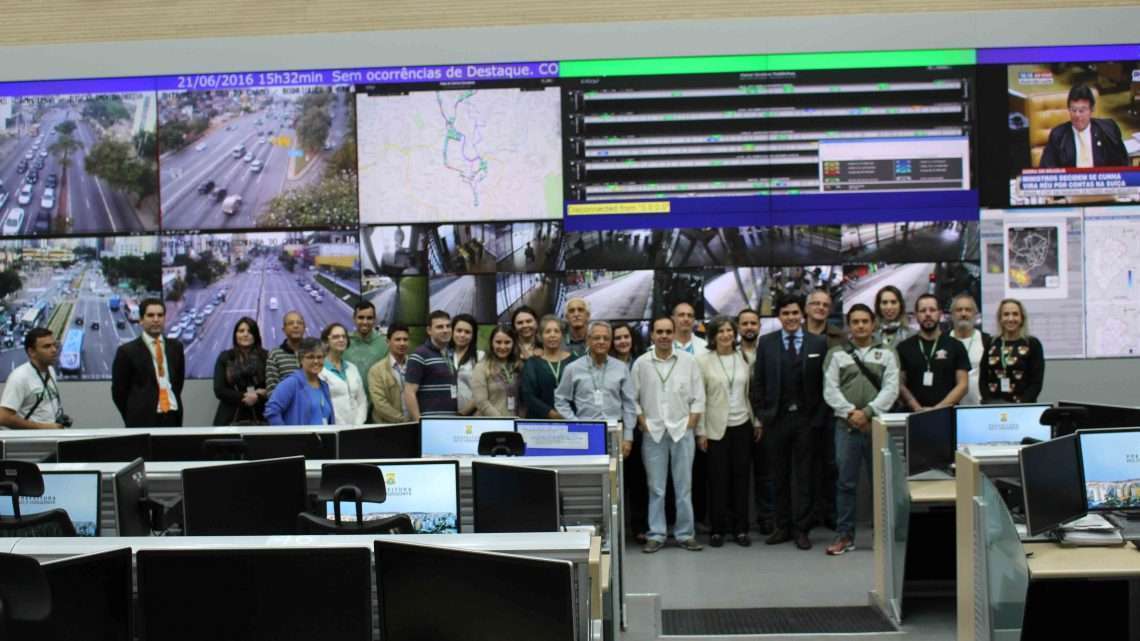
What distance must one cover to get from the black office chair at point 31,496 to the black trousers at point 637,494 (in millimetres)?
4270

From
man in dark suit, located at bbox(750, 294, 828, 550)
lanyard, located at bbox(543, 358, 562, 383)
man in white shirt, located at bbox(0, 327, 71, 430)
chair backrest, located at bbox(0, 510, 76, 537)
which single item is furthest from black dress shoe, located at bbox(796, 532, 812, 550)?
chair backrest, located at bbox(0, 510, 76, 537)

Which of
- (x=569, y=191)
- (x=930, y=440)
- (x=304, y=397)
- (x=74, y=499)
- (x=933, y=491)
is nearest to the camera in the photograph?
(x=74, y=499)

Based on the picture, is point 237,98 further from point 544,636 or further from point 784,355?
point 544,636

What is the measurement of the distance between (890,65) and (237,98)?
180 inches

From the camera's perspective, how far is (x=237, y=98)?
7805 mm

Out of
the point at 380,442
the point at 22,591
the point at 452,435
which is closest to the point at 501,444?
the point at 452,435

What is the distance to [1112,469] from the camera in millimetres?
4246

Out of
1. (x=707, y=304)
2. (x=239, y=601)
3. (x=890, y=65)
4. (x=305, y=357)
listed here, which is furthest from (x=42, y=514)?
(x=890, y=65)

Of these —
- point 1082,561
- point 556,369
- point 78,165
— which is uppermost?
point 78,165

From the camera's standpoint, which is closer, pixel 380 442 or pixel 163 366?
pixel 380 442

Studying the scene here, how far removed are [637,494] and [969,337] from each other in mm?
2340

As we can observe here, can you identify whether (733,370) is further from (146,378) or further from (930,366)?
(146,378)

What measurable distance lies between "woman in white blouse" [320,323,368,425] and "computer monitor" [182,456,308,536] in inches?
94.3

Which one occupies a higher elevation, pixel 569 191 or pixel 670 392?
pixel 569 191
